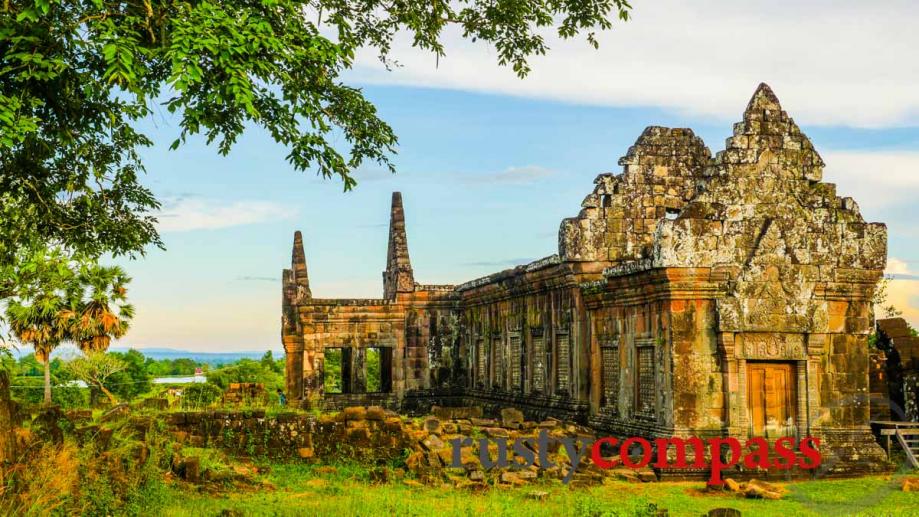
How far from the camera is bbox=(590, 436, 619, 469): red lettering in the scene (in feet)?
52.4

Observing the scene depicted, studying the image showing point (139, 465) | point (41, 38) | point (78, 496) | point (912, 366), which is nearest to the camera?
point (41, 38)

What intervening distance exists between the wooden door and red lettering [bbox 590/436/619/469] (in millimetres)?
2254

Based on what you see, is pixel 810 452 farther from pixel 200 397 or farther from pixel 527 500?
pixel 200 397

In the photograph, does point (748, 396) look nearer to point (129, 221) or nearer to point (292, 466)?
point (292, 466)

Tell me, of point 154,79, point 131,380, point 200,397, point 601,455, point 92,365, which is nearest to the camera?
point 154,79

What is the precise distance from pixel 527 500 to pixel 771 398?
4.94m

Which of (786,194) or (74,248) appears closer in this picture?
(74,248)

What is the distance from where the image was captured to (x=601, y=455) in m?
17.2

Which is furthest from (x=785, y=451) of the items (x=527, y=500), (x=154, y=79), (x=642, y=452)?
(x=154, y=79)

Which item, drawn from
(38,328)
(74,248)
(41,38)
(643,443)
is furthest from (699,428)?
(38,328)

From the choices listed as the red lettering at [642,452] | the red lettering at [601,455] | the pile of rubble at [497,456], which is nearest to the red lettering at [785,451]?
the red lettering at [642,452]

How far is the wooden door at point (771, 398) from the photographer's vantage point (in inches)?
632

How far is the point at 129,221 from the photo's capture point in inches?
570

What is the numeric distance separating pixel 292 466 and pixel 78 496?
17.7 ft
